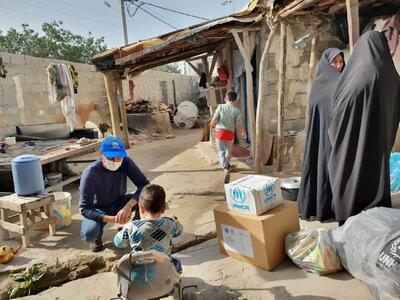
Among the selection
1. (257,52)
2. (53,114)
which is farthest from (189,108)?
(257,52)

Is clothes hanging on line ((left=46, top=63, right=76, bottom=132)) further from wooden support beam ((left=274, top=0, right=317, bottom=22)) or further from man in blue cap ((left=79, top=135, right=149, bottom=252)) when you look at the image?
wooden support beam ((left=274, top=0, right=317, bottom=22))

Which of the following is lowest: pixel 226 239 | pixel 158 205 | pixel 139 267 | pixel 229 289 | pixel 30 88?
pixel 229 289

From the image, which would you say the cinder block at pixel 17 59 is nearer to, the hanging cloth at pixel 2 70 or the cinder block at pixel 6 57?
the cinder block at pixel 6 57

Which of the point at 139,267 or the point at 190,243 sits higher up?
the point at 139,267

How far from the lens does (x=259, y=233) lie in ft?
8.65

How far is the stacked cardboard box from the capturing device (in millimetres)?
2652

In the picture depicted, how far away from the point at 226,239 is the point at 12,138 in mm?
6075

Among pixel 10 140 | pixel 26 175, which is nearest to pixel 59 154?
pixel 26 175

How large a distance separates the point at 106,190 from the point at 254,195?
1553 millimetres

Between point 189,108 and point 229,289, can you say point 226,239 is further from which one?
point 189,108

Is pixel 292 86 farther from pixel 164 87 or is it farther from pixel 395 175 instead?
pixel 164 87

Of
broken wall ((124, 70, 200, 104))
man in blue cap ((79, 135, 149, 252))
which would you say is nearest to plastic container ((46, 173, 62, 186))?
man in blue cap ((79, 135, 149, 252))

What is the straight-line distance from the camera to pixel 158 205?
2191 mm

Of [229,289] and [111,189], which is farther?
[111,189]
